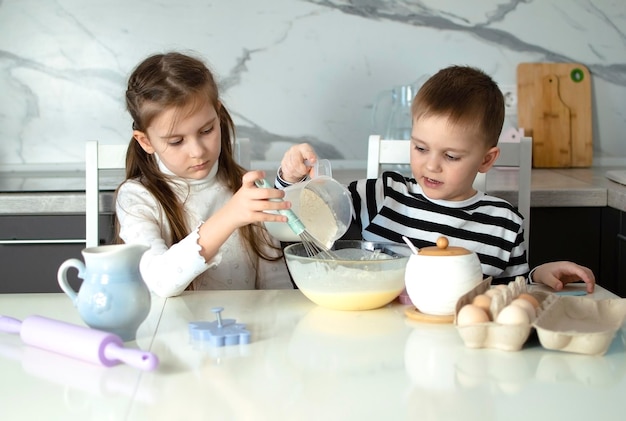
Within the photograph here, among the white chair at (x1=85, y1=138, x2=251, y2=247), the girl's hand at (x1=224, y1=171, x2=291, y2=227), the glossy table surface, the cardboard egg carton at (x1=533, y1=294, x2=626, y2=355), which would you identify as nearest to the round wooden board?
the glossy table surface

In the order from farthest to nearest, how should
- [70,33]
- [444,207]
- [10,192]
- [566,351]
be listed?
1. [70,33]
2. [10,192]
3. [444,207]
4. [566,351]

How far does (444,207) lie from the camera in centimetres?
183

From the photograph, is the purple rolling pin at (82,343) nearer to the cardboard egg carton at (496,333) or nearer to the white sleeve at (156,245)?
the white sleeve at (156,245)

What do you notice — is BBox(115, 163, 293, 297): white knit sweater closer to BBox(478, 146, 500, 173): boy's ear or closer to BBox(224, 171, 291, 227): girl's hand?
BBox(224, 171, 291, 227): girl's hand

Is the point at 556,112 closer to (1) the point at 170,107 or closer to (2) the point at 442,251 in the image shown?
(1) the point at 170,107

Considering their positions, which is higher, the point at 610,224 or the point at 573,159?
the point at 573,159

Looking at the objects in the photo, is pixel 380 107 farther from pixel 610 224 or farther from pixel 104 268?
pixel 104 268

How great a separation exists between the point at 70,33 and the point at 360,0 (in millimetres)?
910

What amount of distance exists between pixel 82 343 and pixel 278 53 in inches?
69.9

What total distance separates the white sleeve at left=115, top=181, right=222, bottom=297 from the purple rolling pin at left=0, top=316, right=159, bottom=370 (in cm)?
16

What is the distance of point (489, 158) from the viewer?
5.96ft

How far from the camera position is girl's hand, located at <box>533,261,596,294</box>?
1.49m

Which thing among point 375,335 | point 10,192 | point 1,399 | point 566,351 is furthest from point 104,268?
point 10,192

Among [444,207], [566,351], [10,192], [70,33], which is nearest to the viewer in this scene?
[566,351]
